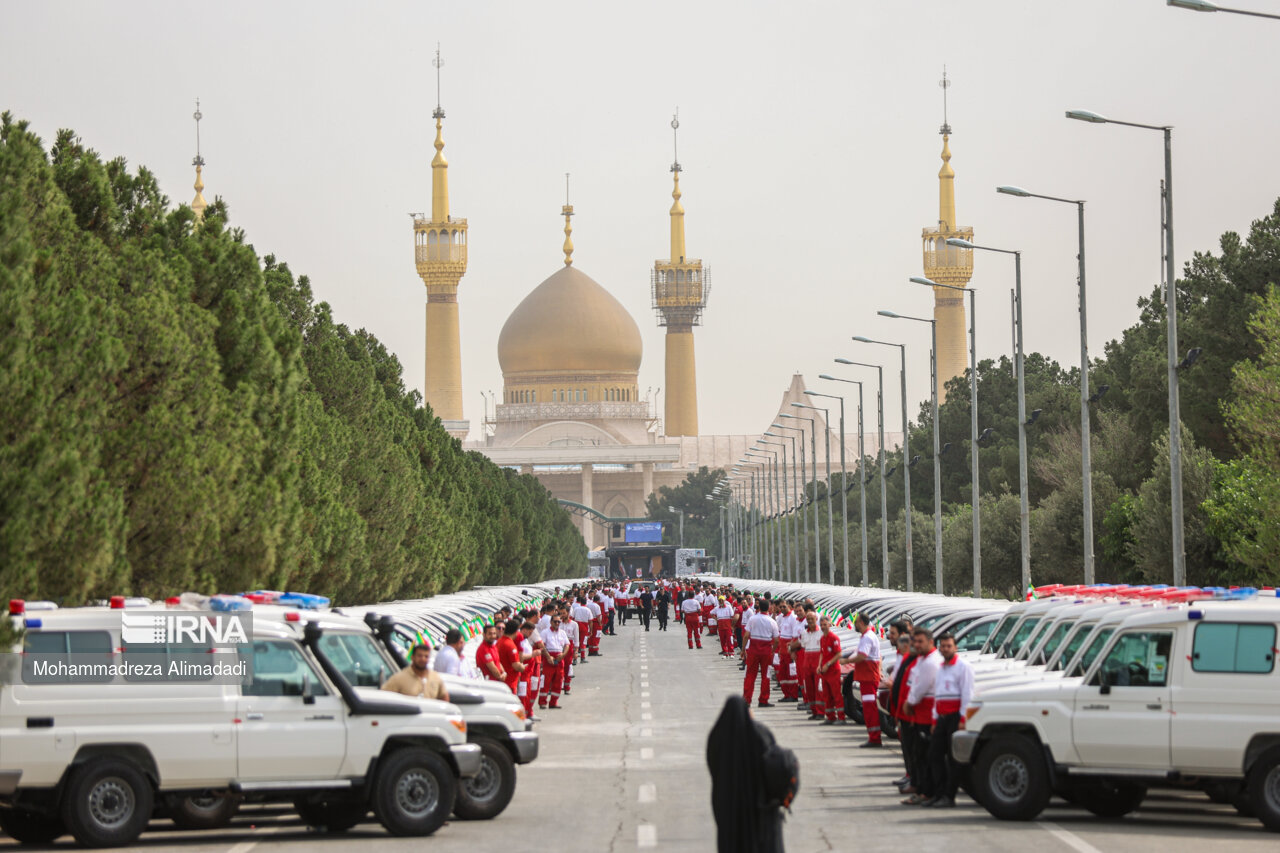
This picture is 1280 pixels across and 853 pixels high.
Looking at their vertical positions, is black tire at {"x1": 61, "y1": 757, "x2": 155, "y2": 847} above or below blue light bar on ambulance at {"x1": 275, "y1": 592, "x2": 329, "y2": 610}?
below

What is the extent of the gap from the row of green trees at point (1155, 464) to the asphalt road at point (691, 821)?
12.8 metres

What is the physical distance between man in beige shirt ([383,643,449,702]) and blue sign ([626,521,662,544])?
103 meters

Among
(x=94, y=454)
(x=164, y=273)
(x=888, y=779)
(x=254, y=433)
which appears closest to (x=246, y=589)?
(x=254, y=433)

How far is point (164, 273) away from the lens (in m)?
22.0

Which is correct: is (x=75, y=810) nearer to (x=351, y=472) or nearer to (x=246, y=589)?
(x=246, y=589)

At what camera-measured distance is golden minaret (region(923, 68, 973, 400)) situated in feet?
450

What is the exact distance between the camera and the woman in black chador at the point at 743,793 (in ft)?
30.9

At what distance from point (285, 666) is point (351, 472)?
19.3 meters

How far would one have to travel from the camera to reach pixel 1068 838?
44.9 feet

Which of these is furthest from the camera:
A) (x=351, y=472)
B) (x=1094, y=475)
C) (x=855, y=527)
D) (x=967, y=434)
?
(x=855, y=527)

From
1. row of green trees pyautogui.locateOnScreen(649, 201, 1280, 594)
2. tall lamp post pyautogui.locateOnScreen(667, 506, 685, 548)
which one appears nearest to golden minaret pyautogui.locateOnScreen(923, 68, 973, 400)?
tall lamp post pyautogui.locateOnScreen(667, 506, 685, 548)

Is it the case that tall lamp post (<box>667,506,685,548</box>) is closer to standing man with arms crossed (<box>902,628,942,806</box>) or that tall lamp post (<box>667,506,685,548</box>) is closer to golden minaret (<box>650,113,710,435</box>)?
golden minaret (<box>650,113,710,435</box>)

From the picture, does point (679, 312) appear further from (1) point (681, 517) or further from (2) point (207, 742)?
(2) point (207, 742)

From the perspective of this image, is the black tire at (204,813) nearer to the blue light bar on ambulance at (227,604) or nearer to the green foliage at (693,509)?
the blue light bar on ambulance at (227,604)
